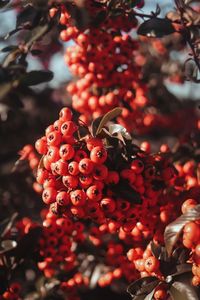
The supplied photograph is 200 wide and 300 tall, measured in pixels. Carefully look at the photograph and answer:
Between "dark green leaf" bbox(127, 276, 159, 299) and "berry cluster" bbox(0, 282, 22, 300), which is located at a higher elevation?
"dark green leaf" bbox(127, 276, 159, 299)

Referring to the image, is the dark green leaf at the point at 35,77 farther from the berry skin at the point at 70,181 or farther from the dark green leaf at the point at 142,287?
the dark green leaf at the point at 142,287

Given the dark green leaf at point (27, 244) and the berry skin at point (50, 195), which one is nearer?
the berry skin at point (50, 195)

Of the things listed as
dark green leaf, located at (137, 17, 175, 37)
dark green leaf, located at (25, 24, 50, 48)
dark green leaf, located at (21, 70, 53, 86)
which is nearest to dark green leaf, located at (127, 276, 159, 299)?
dark green leaf, located at (21, 70, 53, 86)

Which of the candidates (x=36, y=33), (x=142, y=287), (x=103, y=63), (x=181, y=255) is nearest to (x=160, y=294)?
(x=142, y=287)

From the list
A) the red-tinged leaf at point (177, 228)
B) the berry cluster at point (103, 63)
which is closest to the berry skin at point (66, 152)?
the red-tinged leaf at point (177, 228)

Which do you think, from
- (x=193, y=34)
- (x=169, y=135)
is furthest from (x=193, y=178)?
(x=169, y=135)

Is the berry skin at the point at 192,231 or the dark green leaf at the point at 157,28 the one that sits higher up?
the dark green leaf at the point at 157,28

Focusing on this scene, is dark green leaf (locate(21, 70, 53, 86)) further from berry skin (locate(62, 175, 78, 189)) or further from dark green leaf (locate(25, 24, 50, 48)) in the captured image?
berry skin (locate(62, 175, 78, 189))
